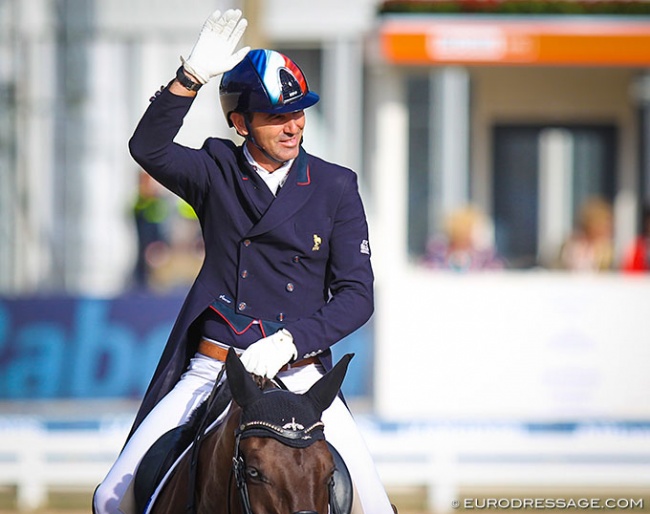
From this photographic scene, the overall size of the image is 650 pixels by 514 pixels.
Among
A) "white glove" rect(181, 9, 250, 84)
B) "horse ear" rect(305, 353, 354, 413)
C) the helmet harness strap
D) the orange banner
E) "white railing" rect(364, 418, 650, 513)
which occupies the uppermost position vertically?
the orange banner

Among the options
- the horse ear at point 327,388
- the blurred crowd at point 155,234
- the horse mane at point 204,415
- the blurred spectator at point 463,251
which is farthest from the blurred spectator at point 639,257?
the horse ear at point 327,388

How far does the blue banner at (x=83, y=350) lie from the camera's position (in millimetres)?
11297

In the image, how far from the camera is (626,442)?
1005cm

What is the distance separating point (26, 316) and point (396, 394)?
3177 millimetres

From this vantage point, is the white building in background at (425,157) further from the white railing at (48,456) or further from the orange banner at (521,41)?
the white railing at (48,456)

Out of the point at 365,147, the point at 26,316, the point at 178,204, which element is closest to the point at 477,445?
the point at 26,316

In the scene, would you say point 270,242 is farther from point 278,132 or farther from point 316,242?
point 278,132

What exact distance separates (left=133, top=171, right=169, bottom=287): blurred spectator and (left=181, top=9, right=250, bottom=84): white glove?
9.93 metres

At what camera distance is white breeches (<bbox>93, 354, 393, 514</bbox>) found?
13.6 ft

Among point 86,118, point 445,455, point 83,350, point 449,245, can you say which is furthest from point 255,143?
point 86,118

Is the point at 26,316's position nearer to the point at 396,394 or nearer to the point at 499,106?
the point at 396,394

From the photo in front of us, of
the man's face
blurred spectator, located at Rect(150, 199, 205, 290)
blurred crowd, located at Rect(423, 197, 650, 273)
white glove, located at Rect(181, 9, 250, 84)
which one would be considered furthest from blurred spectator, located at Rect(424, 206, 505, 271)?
→ white glove, located at Rect(181, 9, 250, 84)

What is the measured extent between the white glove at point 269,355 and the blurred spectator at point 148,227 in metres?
10.0

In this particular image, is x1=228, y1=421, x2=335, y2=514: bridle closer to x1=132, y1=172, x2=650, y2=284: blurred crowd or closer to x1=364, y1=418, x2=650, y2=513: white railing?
x1=364, y1=418, x2=650, y2=513: white railing
